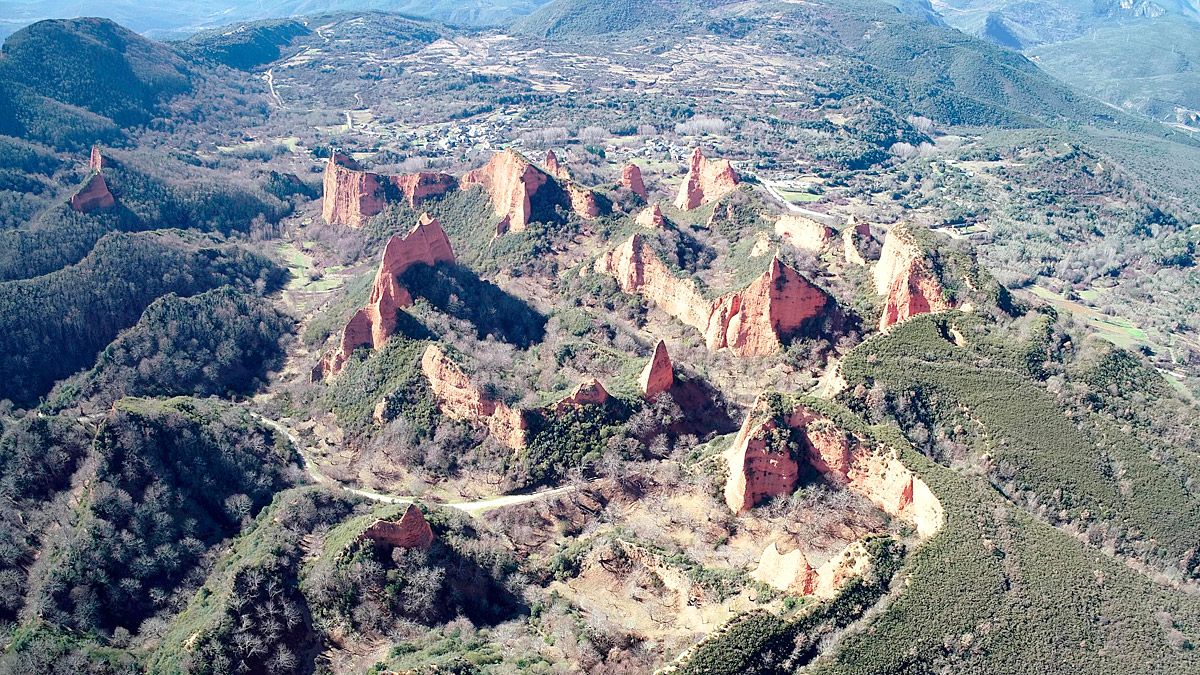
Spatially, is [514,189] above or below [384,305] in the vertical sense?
above

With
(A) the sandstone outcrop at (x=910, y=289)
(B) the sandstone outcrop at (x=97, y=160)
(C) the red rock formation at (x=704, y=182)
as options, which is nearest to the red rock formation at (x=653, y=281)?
(A) the sandstone outcrop at (x=910, y=289)

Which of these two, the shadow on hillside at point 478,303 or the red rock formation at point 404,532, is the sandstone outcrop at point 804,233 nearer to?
the shadow on hillside at point 478,303

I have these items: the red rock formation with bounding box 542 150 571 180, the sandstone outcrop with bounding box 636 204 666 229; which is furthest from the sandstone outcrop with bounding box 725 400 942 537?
the red rock formation with bounding box 542 150 571 180

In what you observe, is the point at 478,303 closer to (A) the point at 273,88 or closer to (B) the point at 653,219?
(B) the point at 653,219

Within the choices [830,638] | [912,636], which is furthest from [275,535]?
[912,636]

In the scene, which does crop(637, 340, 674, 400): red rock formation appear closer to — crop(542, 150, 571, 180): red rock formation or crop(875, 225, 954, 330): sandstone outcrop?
crop(875, 225, 954, 330): sandstone outcrop

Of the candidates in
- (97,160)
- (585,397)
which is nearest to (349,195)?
(97,160)
